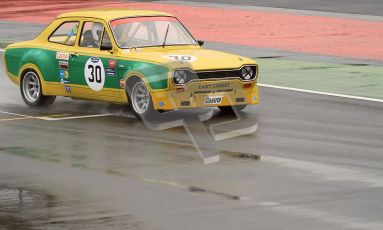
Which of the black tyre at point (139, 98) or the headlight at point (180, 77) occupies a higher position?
the headlight at point (180, 77)

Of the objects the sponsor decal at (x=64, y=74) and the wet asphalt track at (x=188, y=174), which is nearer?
the wet asphalt track at (x=188, y=174)

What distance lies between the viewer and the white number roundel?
17.9 meters

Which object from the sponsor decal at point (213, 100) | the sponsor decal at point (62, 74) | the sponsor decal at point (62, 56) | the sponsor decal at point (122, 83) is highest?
the sponsor decal at point (62, 56)

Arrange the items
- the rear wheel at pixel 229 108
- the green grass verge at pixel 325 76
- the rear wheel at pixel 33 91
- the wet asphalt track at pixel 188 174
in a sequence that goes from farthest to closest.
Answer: the green grass verge at pixel 325 76 → the rear wheel at pixel 33 91 → the rear wheel at pixel 229 108 → the wet asphalt track at pixel 188 174

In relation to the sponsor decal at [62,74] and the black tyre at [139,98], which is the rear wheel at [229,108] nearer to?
the black tyre at [139,98]

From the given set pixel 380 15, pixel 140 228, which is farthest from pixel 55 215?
pixel 380 15

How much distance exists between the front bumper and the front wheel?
26cm

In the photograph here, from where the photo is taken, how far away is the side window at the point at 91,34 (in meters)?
18.3

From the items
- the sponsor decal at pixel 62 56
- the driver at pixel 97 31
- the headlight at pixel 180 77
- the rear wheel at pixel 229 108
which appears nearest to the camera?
the headlight at pixel 180 77

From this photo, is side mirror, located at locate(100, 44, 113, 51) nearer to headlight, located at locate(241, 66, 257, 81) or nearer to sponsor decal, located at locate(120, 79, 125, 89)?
sponsor decal, located at locate(120, 79, 125, 89)

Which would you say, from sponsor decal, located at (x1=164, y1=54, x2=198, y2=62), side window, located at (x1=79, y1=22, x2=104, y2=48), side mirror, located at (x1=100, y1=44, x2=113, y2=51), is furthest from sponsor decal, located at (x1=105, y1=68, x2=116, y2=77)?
sponsor decal, located at (x1=164, y1=54, x2=198, y2=62)

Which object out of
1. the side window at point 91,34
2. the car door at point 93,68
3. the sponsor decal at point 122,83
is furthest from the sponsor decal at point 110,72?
the side window at point 91,34

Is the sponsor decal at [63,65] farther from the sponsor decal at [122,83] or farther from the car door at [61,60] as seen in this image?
the sponsor decal at [122,83]

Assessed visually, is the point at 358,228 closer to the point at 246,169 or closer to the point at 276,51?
the point at 246,169
